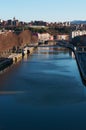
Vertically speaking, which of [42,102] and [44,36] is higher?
[44,36]

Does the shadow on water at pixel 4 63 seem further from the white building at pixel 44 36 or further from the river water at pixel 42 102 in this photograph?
the white building at pixel 44 36

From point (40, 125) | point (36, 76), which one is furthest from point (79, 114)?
point (36, 76)

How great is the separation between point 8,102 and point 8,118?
0.96m

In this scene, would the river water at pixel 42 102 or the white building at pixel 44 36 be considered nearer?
the river water at pixel 42 102

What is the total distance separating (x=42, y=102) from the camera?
239 inches

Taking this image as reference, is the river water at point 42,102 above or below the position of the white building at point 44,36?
below

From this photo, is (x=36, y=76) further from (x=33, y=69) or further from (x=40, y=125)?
(x=40, y=125)

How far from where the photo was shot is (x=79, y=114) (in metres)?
5.39

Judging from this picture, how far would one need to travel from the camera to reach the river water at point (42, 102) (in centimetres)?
499

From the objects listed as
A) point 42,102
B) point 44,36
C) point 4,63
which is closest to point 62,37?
point 44,36

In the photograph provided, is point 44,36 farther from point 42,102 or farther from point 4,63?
point 42,102

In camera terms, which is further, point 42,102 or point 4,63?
point 4,63

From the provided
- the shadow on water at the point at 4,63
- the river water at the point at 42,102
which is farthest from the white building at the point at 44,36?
the river water at the point at 42,102

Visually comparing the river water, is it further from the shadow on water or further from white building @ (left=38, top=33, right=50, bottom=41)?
white building @ (left=38, top=33, right=50, bottom=41)
